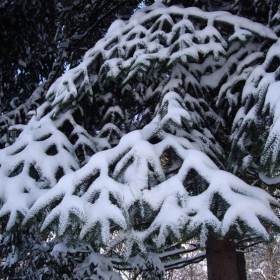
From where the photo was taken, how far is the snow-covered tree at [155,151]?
6.63ft

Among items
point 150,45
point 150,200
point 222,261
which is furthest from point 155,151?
point 222,261

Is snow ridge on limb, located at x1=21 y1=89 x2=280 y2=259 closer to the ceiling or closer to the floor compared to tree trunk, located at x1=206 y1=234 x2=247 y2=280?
closer to the ceiling

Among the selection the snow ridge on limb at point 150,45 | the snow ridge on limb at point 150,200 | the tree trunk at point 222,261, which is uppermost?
the snow ridge on limb at point 150,45

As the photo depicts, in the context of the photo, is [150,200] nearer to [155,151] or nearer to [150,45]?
[155,151]

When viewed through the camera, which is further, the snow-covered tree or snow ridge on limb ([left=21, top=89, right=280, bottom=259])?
the snow-covered tree

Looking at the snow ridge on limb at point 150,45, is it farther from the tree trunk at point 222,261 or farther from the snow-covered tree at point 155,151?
the tree trunk at point 222,261

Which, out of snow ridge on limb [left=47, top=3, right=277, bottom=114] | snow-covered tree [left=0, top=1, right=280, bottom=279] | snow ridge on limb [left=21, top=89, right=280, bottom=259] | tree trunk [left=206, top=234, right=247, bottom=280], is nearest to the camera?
snow ridge on limb [left=21, top=89, right=280, bottom=259]

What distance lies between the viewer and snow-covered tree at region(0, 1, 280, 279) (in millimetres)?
2020

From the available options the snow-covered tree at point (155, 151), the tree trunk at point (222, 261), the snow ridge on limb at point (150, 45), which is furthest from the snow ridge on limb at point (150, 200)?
the tree trunk at point (222, 261)

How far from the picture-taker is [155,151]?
2381mm

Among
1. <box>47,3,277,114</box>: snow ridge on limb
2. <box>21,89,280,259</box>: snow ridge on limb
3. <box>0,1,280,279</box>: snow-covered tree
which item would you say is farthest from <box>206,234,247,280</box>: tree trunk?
<box>47,3,277,114</box>: snow ridge on limb

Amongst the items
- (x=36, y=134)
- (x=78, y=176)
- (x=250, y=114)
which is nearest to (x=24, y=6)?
(x=36, y=134)

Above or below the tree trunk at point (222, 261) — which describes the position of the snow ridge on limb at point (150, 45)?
above

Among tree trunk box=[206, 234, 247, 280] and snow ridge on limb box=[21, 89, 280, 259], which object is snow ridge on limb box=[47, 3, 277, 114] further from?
tree trunk box=[206, 234, 247, 280]
